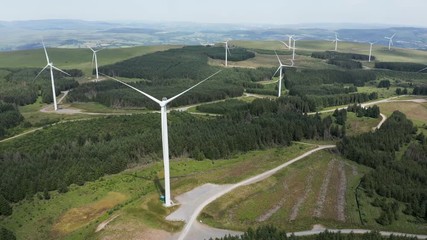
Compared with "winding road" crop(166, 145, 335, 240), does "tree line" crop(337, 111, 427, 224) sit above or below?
below

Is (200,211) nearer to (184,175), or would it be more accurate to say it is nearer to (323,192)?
(184,175)

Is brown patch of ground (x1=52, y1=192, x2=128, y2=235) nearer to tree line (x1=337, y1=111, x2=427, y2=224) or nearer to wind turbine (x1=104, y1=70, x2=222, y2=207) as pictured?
wind turbine (x1=104, y1=70, x2=222, y2=207)

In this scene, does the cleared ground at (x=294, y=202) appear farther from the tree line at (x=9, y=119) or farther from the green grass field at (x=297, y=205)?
the tree line at (x=9, y=119)

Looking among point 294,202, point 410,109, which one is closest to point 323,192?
point 294,202

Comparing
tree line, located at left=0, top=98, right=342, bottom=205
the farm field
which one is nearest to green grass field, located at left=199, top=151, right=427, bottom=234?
the farm field

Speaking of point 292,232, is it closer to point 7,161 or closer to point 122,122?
point 7,161

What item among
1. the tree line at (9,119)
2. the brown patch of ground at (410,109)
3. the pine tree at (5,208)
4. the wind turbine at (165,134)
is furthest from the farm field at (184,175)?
the brown patch of ground at (410,109)

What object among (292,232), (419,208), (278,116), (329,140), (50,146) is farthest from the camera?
(278,116)

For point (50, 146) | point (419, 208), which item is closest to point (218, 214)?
point (419, 208)
